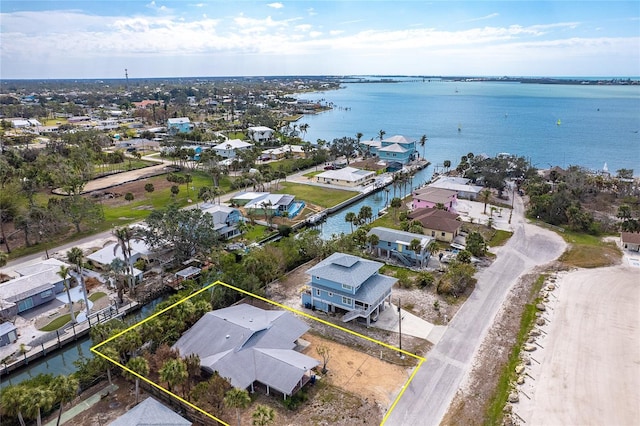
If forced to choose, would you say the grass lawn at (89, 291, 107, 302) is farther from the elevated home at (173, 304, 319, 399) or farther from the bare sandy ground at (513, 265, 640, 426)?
the bare sandy ground at (513, 265, 640, 426)

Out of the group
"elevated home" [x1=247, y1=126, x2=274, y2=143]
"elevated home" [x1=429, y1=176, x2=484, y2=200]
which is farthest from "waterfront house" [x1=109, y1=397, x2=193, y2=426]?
"elevated home" [x1=247, y1=126, x2=274, y2=143]

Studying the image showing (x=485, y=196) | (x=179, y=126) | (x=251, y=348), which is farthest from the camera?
(x=179, y=126)

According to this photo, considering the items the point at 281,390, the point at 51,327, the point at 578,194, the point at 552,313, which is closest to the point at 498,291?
the point at 552,313

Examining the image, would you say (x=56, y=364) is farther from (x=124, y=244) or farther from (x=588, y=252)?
(x=588, y=252)

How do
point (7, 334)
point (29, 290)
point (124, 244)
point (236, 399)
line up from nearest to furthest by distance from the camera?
point (236, 399)
point (7, 334)
point (29, 290)
point (124, 244)

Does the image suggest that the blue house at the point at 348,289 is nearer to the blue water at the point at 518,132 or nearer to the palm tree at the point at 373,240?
the palm tree at the point at 373,240

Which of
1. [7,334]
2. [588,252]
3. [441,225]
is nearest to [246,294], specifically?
[7,334]
